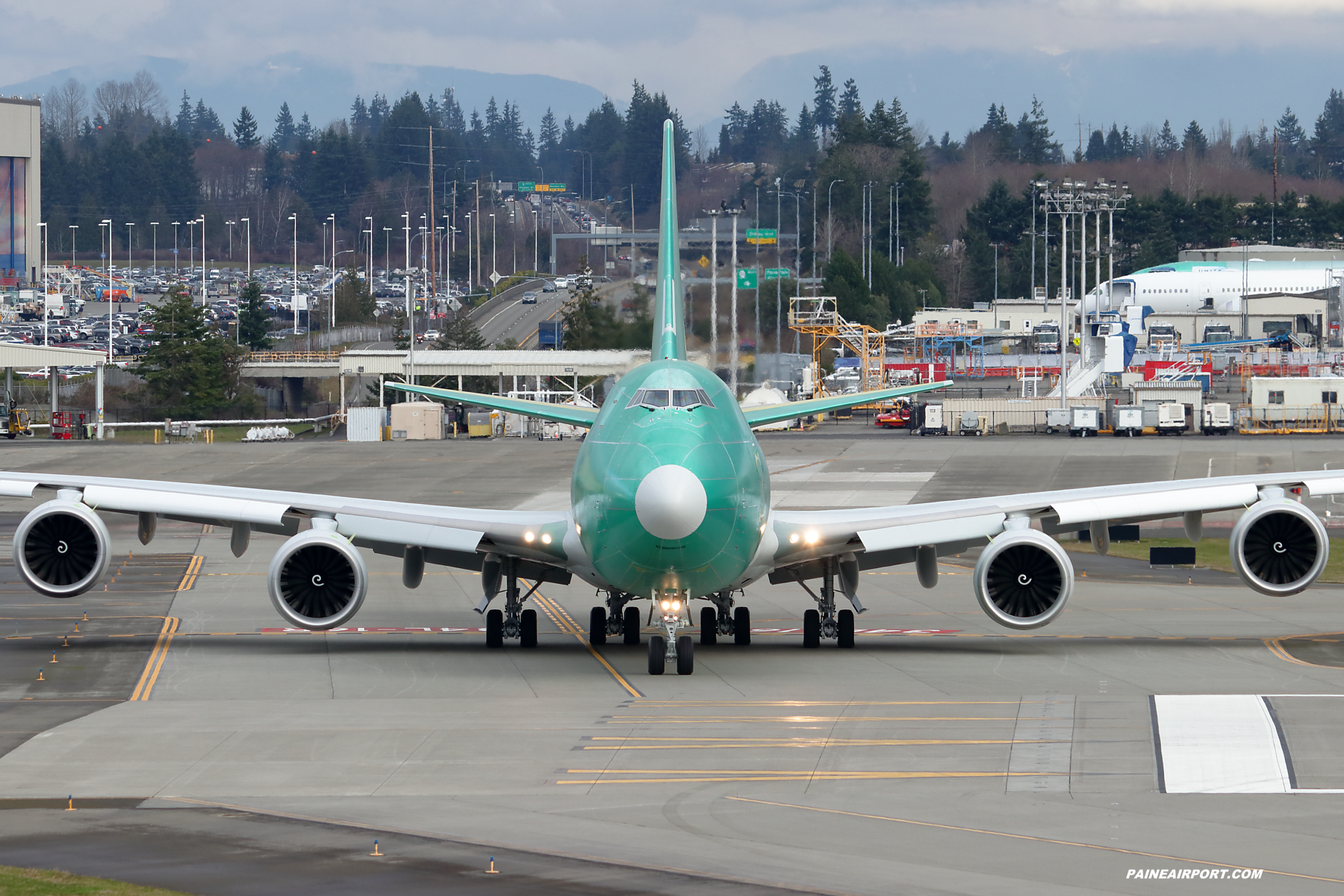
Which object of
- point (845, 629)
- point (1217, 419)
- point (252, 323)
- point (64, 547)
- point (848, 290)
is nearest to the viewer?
point (64, 547)

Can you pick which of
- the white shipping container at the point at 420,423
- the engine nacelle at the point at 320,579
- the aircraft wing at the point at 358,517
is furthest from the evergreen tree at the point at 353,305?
the engine nacelle at the point at 320,579

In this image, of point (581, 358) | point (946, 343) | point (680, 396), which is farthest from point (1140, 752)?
point (946, 343)

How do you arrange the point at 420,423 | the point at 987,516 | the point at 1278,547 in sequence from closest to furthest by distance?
the point at 1278,547
the point at 987,516
the point at 420,423

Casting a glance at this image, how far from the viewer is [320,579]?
3125cm

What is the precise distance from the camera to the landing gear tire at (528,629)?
3553cm

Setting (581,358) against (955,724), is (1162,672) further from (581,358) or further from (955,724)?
(581,358)

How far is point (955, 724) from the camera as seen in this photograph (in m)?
27.0

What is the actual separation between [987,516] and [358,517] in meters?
12.1

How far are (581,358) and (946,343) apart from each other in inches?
2529

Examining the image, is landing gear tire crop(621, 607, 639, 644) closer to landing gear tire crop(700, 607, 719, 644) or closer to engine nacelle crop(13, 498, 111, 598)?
landing gear tire crop(700, 607, 719, 644)

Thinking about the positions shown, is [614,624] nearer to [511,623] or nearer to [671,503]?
[511,623]

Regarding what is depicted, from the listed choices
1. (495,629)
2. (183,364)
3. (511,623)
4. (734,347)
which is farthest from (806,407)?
(183,364)

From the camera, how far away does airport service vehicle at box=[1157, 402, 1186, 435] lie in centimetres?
10506

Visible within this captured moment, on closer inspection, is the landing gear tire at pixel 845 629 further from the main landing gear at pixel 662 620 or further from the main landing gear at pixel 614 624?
the main landing gear at pixel 614 624
